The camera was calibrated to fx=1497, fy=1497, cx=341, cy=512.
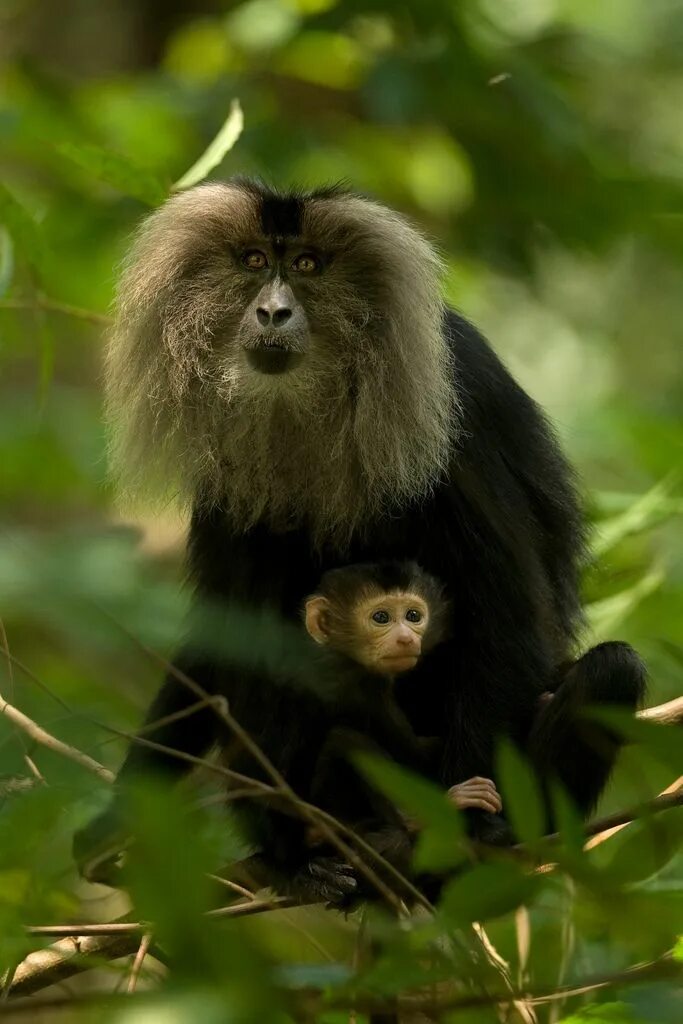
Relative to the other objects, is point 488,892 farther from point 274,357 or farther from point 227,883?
point 274,357

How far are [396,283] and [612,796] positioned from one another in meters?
2.41

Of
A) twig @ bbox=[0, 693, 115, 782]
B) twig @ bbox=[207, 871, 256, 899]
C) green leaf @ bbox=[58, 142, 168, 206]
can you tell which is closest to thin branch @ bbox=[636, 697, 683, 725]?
twig @ bbox=[207, 871, 256, 899]

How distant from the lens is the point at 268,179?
4863mm

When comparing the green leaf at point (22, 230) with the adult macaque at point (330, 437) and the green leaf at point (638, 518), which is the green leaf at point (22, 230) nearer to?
the adult macaque at point (330, 437)

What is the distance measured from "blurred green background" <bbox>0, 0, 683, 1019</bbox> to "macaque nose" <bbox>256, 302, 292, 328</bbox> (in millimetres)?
447

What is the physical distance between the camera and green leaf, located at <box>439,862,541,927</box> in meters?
1.49

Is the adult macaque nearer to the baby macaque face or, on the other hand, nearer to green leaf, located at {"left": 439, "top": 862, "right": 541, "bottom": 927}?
the baby macaque face

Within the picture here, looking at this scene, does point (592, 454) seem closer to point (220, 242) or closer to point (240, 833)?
point (220, 242)

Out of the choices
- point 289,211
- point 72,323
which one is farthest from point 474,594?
point 72,323

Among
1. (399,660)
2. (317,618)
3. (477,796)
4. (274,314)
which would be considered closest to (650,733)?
(477,796)

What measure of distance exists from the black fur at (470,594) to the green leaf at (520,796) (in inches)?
81.3

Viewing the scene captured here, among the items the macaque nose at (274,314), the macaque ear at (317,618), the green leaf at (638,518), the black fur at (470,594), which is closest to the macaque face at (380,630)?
the macaque ear at (317,618)

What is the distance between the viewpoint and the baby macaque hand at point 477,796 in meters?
3.62

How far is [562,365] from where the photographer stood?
11680 millimetres
